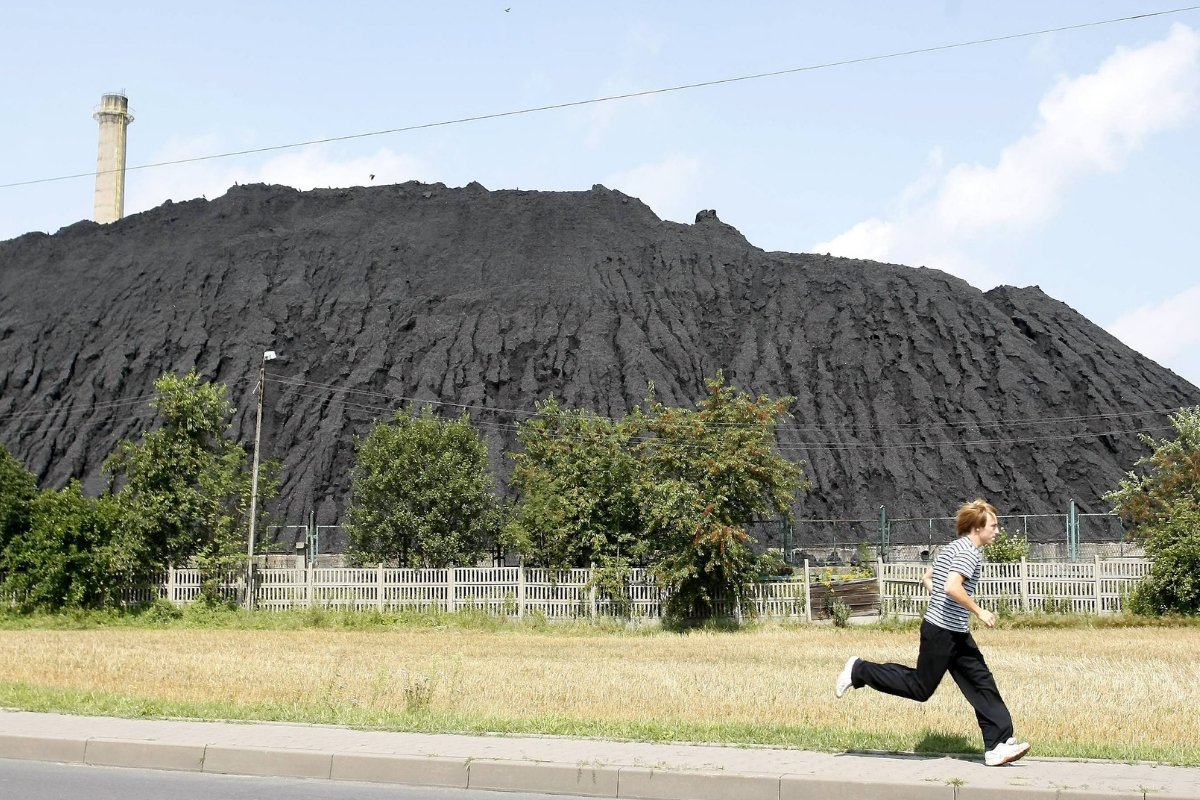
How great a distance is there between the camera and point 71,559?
3120 centimetres

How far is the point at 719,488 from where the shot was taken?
1125 inches

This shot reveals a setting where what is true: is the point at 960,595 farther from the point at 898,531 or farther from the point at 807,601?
the point at 898,531

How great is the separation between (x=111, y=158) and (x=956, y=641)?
10913 cm

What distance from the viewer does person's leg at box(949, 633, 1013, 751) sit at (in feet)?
26.9

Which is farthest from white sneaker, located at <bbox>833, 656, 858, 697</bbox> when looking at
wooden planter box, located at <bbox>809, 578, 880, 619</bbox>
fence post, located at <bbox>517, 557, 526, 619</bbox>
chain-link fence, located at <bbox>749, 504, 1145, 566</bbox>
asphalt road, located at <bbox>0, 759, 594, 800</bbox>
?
chain-link fence, located at <bbox>749, 504, 1145, 566</bbox>

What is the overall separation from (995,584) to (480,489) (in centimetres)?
2379

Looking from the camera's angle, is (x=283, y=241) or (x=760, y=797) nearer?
(x=760, y=797)

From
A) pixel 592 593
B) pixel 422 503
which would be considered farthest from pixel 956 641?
pixel 422 503

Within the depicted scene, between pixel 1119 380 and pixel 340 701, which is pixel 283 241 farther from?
pixel 340 701

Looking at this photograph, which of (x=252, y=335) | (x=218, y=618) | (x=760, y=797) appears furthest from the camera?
(x=252, y=335)

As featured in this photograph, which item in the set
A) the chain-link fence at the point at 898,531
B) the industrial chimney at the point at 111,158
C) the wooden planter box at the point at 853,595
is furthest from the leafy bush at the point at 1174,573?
the industrial chimney at the point at 111,158

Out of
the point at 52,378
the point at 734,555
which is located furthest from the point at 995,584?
the point at 52,378

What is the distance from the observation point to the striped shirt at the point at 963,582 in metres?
8.43

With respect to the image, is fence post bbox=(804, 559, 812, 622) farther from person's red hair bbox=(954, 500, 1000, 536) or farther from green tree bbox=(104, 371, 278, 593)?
person's red hair bbox=(954, 500, 1000, 536)
